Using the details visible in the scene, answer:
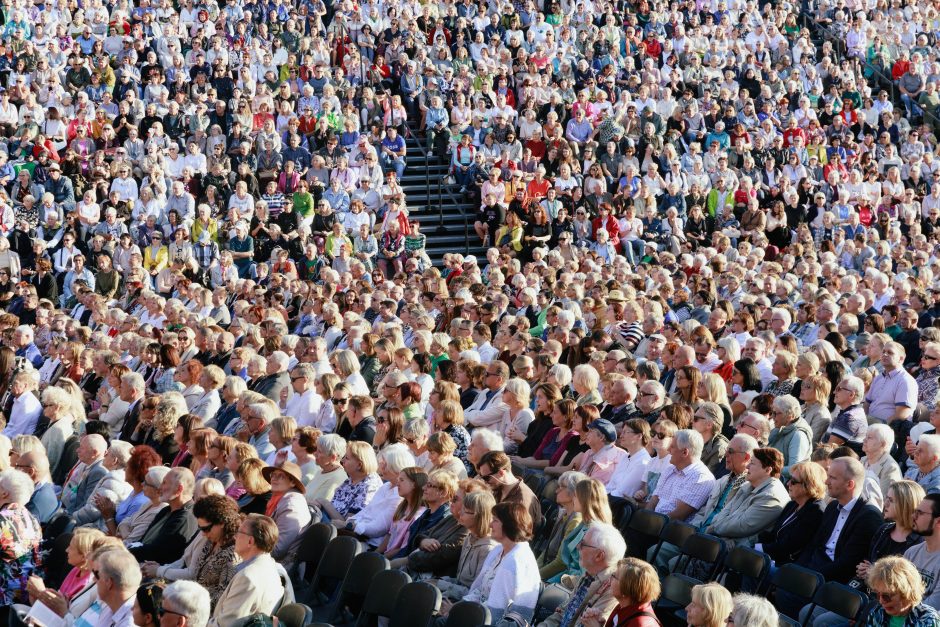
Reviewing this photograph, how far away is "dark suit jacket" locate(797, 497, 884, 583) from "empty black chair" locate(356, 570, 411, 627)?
222 centimetres

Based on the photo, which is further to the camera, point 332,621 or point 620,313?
point 620,313

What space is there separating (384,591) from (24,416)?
16.9 feet

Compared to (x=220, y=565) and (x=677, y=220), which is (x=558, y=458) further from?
(x=677, y=220)

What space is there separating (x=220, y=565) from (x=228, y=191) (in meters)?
13.1

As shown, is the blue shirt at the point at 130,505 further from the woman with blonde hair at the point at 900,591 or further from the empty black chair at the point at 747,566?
the woman with blonde hair at the point at 900,591

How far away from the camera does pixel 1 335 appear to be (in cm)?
1463

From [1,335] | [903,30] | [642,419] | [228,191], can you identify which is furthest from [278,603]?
[903,30]

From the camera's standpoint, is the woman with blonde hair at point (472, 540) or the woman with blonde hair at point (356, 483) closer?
the woman with blonde hair at point (472, 540)

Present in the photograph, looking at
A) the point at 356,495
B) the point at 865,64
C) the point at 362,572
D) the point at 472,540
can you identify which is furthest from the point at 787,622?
the point at 865,64

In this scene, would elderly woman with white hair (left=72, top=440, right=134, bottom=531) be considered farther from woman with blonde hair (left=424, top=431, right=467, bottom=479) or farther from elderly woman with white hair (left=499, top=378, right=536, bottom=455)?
elderly woman with white hair (left=499, top=378, right=536, bottom=455)

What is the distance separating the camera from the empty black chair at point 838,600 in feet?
20.5

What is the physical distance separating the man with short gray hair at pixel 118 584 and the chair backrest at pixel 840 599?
10.7 feet

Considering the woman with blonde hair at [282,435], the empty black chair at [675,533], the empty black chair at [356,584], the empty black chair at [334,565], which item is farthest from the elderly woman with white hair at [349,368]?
the empty black chair at [675,533]

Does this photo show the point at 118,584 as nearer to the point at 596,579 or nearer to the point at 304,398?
the point at 596,579
